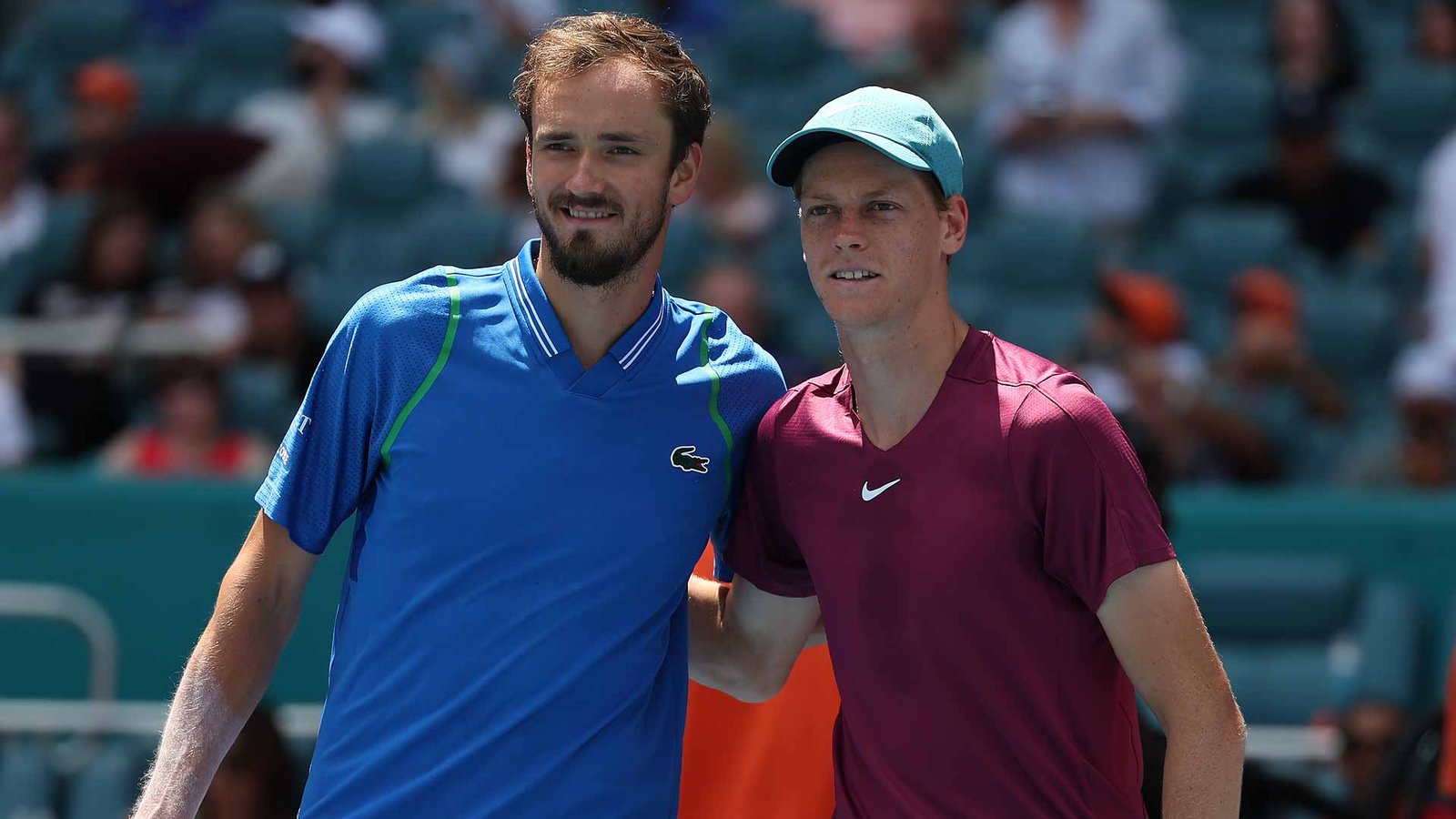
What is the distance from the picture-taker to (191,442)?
7.42 m

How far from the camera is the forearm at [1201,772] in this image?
273cm

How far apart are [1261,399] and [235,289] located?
416 cm

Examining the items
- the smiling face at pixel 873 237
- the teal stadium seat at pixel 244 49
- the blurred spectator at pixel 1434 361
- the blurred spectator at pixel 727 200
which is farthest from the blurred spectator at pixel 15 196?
the smiling face at pixel 873 237

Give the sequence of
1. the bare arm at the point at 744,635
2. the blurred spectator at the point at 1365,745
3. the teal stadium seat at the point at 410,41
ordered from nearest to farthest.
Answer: the bare arm at the point at 744,635
the blurred spectator at the point at 1365,745
the teal stadium seat at the point at 410,41

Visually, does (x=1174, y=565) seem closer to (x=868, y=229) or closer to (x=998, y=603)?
(x=998, y=603)

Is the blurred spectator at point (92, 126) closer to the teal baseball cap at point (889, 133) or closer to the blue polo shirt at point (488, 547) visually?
the blue polo shirt at point (488, 547)

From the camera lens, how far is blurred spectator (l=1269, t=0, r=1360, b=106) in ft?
28.2

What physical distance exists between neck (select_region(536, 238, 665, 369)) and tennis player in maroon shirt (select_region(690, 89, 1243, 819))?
1.00 ft

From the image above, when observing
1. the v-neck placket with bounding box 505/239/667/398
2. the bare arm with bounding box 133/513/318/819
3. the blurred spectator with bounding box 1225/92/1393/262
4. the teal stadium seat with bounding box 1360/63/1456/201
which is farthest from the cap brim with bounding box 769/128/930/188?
the teal stadium seat with bounding box 1360/63/1456/201

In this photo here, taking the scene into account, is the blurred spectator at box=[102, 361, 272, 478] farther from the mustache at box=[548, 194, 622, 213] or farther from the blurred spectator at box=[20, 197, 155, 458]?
the mustache at box=[548, 194, 622, 213]

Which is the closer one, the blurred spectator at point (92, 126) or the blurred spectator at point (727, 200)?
the blurred spectator at point (727, 200)

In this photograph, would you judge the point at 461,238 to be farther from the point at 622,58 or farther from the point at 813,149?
the point at 813,149

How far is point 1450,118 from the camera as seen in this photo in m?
8.74

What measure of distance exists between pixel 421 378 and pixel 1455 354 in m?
5.13
